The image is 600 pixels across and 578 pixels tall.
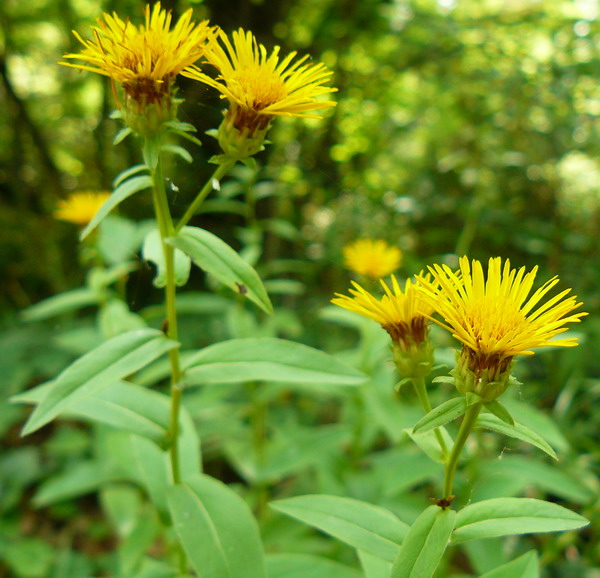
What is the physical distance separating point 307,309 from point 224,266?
2.27 m

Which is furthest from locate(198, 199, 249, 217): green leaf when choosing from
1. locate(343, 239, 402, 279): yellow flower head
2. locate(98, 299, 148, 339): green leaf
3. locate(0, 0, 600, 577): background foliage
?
locate(343, 239, 402, 279): yellow flower head

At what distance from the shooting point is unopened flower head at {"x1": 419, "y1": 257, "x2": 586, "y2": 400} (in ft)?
2.16

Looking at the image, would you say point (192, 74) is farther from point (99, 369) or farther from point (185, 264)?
point (99, 369)

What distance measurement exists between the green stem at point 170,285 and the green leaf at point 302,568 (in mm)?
262

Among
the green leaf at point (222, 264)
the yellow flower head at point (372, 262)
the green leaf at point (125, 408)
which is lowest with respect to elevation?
the green leaf at point (125, 408)

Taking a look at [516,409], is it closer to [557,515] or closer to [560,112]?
[557,515]

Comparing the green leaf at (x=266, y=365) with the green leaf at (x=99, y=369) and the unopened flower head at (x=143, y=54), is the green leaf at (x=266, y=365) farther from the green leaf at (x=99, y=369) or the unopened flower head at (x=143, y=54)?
the unopened flower head at (x=143, y=54)

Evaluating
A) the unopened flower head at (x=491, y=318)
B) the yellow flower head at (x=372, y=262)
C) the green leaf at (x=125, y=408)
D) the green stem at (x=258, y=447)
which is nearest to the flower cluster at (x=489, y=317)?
the unopened flower head at (x=491, y=318)

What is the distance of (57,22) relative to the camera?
4.01 metres

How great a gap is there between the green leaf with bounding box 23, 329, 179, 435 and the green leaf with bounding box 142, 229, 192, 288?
0.37ft

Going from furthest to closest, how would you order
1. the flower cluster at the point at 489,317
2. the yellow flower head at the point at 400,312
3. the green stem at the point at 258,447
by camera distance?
the green stem at the point at 258,447, the yellow flower head at the point at 400,312, the flower cluster at the point at 489,317

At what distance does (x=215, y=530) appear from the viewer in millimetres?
952

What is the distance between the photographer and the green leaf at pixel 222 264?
899 millimetres

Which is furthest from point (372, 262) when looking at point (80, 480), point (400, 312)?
point (80, 480)
